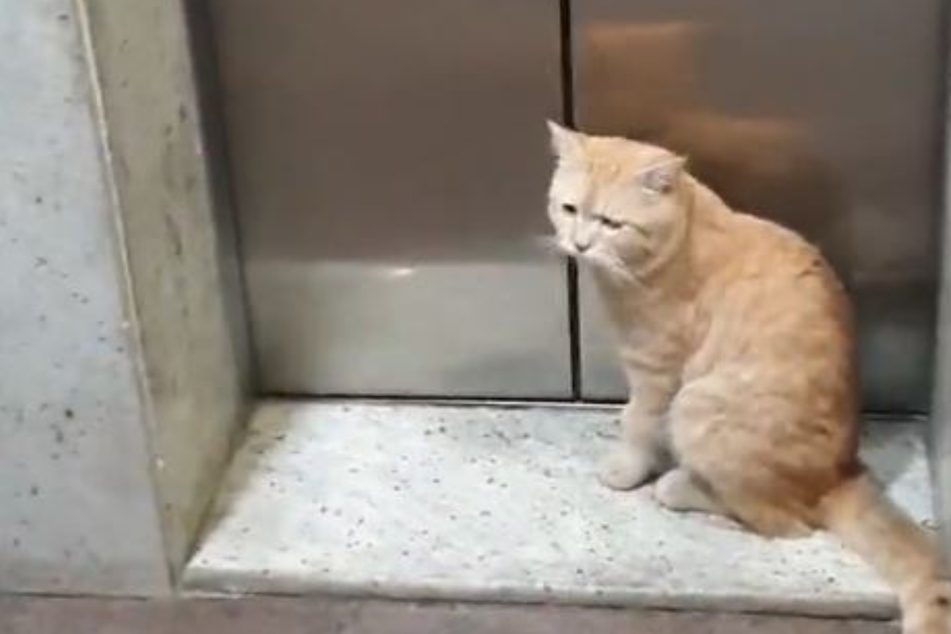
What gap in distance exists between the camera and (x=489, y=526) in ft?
6.77

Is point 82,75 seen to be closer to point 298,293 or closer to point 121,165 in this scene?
point 121,165

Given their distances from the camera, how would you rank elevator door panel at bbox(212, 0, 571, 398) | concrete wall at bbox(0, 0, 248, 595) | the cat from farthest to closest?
elevator door panel at bbox(212, 0, 571, 398)
the cat
concrete wall at bbox(0, 0, 248, 595)

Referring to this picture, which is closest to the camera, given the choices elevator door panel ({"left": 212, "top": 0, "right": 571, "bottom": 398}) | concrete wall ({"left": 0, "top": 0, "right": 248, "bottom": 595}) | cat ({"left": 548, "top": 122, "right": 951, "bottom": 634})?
concrete wall ({"left": 0, "top": 0, "right": 248, "bottom": 595})

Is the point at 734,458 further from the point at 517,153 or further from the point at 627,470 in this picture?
the point at 517,153

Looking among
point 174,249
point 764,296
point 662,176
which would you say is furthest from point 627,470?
point 174,249

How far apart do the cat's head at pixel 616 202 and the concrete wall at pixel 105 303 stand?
41 cm

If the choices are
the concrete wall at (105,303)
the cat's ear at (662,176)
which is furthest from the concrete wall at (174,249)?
the cat's ear at (662,176)

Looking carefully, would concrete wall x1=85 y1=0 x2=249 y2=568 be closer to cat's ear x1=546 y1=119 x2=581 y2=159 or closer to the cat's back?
cat's ear x1=546 y1=119 x2=581 y2=159

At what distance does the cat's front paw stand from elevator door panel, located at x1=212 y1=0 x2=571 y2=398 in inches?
6.5

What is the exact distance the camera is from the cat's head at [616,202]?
1.87 metres

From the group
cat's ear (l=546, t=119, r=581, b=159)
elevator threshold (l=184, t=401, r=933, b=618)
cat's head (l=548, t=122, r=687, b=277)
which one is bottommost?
elevator threshold (l=184, t=401, r=933, b=618)

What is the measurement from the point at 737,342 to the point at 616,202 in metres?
0.20

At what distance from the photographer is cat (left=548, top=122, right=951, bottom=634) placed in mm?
1886

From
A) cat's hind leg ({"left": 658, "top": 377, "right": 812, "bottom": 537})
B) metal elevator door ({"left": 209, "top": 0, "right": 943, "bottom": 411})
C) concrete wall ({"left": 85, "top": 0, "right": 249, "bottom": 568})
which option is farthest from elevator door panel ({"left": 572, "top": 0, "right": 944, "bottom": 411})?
concrete wall ({"left": 85, "top": 0, "right": 249, "bottom": 568})
